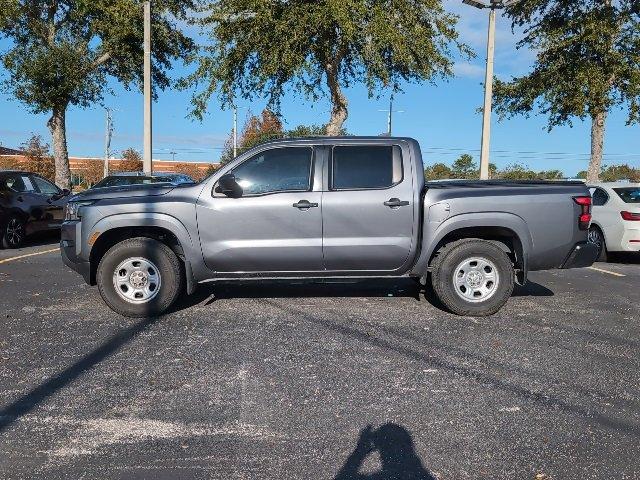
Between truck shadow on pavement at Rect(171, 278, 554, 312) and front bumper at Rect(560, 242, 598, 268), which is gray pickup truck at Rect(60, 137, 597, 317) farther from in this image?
truck shadow on pavement at Rect(171, 278, 554, 312)

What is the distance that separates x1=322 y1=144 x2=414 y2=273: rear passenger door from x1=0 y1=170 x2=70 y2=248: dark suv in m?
8.45

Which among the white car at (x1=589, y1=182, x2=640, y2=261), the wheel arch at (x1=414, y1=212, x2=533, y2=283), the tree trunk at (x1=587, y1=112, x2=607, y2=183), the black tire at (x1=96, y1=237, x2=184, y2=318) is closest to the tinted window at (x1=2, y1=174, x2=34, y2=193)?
the black tire at (x1=96, y1=237, x2=184, y2=318)

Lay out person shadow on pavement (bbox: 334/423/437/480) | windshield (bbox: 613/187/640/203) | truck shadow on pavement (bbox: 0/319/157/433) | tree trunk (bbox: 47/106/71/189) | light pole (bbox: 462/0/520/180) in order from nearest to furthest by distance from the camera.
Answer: person shadow on pavement (bbox: 334/423/437/480)
truck shadow on pavement (bbox: 0/319/157/433)
windshield (bbox: 613/187/640/203)
light pole (bbox: 462/0/520/180)
tree trunk (bbox: 47/106/71/189)

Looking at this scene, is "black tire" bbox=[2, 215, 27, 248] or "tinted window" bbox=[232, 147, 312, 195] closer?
"tinted window" bbox=[232, 147, 312, 195]

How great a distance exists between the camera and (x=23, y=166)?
41.9 meters

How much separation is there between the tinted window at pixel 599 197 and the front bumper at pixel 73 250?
8.91 meters

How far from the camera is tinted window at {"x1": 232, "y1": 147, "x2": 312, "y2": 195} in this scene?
20.6 ft

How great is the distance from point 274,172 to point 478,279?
Answer: 7.96 ft

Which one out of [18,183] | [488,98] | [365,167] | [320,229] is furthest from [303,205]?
[488,98]

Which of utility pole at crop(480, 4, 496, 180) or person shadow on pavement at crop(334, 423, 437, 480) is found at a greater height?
utility pole at crop(480, 4, 496, 180)

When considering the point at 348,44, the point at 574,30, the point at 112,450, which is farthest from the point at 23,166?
the point at 112,450

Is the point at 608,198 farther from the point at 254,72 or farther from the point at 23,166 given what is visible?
the point at 23,166

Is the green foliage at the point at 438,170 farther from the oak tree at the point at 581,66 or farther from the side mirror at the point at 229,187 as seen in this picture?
the side mirror at the point at 229,187

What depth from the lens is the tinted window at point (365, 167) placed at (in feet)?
20.7
